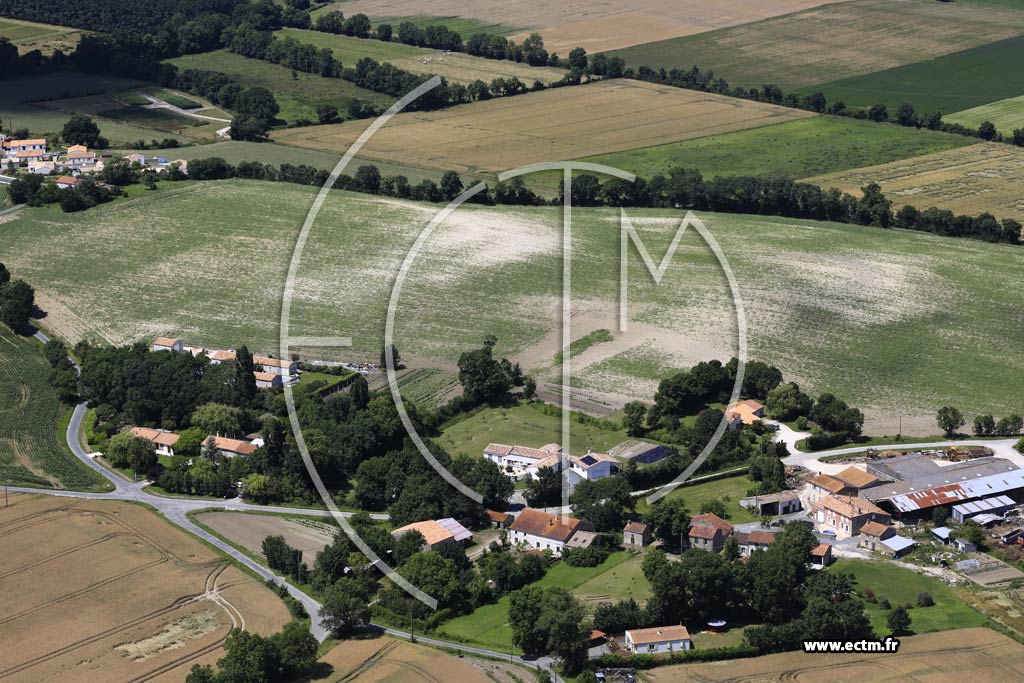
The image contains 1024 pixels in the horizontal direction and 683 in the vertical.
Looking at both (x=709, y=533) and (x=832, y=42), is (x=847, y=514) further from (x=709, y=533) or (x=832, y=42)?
(x=832, y=42)

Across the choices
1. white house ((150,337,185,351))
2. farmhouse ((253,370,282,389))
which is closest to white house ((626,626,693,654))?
farmhouse ((253,370,282,389))

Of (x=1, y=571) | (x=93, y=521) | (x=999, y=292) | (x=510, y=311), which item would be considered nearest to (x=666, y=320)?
(x=510, y=311)

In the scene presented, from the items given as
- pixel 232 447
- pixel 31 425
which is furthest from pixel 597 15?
pixel 232 447

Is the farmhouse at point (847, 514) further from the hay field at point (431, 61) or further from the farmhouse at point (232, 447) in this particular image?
the hay field at point (431, 61)

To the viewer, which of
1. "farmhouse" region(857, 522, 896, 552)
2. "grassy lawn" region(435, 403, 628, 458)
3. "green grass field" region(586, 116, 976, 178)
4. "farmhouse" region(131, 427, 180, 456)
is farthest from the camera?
"green grass field" region(586, 116, 976, 178)

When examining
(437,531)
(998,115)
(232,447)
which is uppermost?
(998,115)

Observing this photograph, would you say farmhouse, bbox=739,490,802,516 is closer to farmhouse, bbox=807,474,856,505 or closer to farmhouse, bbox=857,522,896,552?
farmhouse, bbox=807,474,856,505
